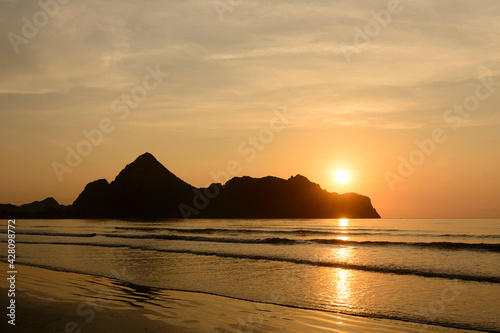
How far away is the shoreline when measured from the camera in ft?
35.0

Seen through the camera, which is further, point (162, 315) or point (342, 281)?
point (342, 281)

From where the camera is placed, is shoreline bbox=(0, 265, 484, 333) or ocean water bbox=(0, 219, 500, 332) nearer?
shoreline bbox=(0, 265, 484, 333)

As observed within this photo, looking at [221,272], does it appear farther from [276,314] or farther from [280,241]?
[280,241]

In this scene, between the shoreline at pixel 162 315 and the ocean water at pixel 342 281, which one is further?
the ocean water at pixel 342 281

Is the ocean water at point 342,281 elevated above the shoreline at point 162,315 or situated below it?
above

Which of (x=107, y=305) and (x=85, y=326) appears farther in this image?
(x=107, y=305)

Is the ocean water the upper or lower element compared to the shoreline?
upper

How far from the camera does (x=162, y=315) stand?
12.0m

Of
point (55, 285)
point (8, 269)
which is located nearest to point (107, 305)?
point (55, 285)

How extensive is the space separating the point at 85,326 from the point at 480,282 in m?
18.6

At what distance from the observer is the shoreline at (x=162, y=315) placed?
10664mm

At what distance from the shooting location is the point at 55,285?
1730 cm

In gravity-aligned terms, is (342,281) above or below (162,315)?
above

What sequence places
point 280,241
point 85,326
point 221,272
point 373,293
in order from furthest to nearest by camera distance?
point 280,241
point 221,272
point 373,293
point 85,326
